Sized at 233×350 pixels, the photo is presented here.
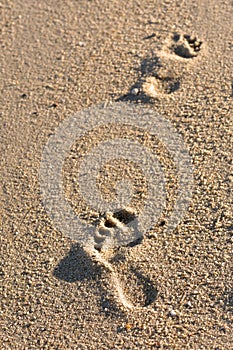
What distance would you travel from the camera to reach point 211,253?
77.4 inches

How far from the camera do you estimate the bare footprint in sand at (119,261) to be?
194 centimetres

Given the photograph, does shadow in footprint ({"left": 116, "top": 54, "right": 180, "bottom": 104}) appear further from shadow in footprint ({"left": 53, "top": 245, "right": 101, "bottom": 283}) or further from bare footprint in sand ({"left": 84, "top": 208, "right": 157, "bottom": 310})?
shadow in footprint ({"left": 53, "top": 245, "right": 101, "bottom": 283})

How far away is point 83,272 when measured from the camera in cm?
200

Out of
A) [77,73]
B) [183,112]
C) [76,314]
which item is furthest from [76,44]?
[76,314]

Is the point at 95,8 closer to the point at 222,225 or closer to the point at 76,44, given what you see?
the point at 76,44

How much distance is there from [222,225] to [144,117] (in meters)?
0.53

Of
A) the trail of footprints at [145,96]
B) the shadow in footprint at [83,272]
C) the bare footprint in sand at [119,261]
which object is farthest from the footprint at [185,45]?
the shadow in footprint at [83,272]

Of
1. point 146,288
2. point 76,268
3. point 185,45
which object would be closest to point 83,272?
Result: point 76,268

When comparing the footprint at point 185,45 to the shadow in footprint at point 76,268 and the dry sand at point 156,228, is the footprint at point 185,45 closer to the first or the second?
the dry sand at point 156,228

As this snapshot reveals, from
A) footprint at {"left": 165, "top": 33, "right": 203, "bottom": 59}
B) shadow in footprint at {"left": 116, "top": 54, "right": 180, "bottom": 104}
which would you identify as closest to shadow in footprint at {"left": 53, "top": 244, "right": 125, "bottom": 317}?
shadow in footprint at {"left": 116, "top": 54, "right": 180, "bottom": 104}

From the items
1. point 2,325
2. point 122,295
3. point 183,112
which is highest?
point 183,112

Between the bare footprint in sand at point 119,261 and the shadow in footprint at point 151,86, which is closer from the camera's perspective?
the bare footprint in sand at point 119,261

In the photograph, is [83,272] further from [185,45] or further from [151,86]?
[185,45]

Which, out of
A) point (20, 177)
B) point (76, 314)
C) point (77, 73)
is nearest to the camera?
point (76, 314)
